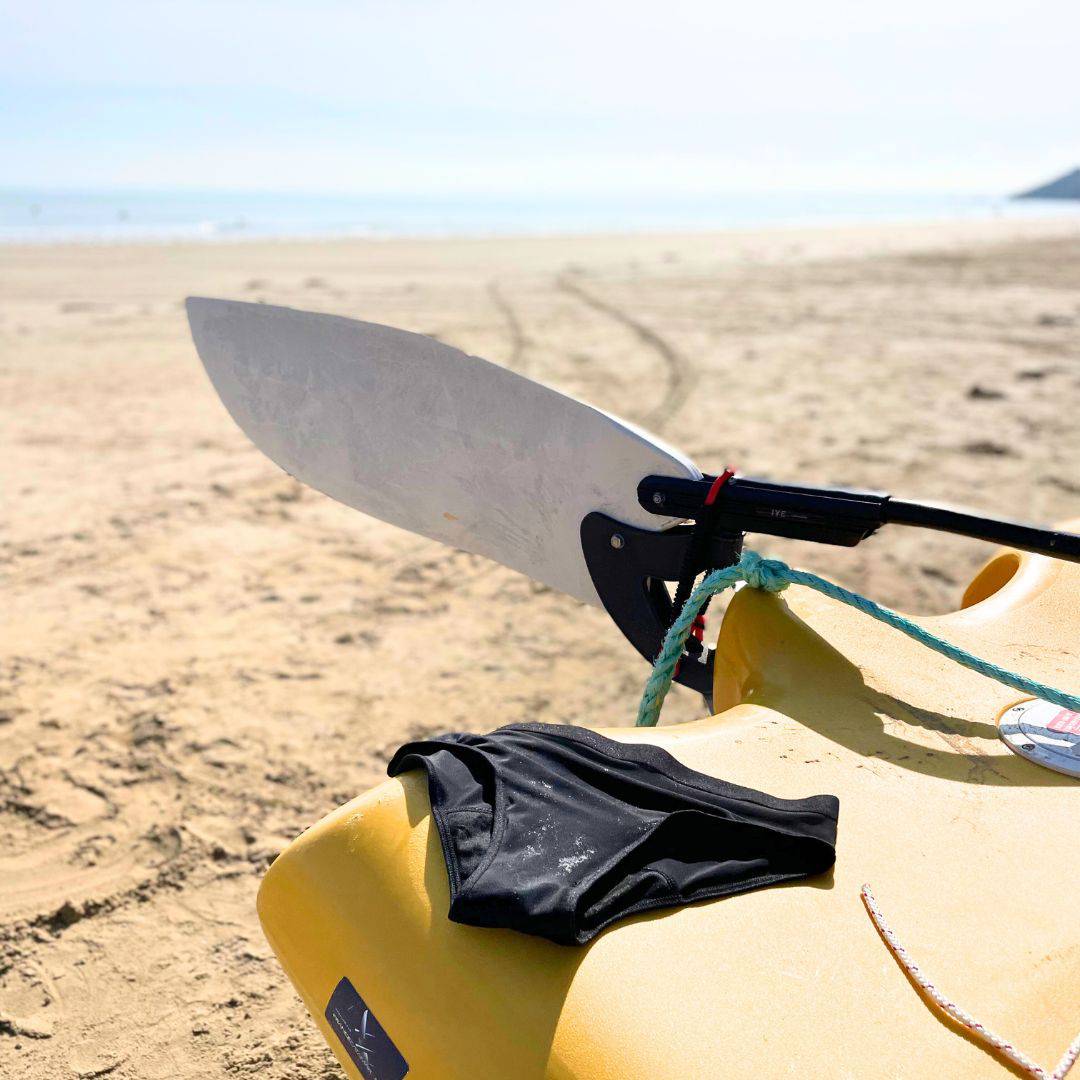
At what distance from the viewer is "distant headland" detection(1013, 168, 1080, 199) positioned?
50250 millimetres

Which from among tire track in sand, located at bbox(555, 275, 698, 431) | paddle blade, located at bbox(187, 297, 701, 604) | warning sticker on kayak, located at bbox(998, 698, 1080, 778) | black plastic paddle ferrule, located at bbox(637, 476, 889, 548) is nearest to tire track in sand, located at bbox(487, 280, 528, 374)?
tire track in sand, located at bbox(555, 275, 698, 431)

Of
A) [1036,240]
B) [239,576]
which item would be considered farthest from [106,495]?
[1036,240]

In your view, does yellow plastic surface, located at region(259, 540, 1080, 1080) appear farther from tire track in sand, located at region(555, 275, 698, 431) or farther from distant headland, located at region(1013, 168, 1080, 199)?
distant headland, located at region(1013, 168, 1080, 199)

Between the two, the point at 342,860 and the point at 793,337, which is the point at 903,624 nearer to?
the point at 342,860

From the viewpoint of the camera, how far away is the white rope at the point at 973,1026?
0.75 m

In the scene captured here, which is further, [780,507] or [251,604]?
[251,604]

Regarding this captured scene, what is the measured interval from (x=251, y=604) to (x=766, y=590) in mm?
2201

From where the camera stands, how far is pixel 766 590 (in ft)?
4.50

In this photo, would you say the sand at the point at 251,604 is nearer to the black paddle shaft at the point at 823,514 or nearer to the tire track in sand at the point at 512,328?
the tire track in sand at the point at 512,328

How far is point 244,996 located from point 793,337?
7.00 metres

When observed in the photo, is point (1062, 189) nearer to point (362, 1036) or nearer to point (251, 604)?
point (251, 604)

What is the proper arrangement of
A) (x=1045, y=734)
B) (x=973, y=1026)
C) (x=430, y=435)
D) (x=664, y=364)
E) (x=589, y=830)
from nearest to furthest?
(x=973, y=1026) → (x=589, y=830) → (x=1045, y=734) → (x=430, y=435) → (x=664, y=364)

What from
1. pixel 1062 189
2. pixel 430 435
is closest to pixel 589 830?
pixel 430 435

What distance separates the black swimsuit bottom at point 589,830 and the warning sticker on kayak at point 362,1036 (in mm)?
131
